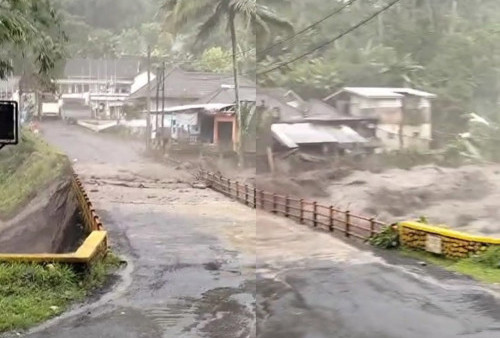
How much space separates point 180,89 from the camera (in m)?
10.6

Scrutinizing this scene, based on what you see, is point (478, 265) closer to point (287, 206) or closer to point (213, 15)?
point (287, 206)

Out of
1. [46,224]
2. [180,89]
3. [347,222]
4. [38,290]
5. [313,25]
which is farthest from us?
[180,89]

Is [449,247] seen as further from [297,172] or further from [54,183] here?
[54,183]

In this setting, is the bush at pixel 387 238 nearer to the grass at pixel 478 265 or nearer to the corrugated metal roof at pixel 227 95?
the grass at pixel 478 265

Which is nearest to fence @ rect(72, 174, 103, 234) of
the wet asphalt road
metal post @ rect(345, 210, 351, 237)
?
the wet asphalt road

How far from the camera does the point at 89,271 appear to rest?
471 centimetres

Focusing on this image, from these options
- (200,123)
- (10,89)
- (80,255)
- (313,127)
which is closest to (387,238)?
(313,127)

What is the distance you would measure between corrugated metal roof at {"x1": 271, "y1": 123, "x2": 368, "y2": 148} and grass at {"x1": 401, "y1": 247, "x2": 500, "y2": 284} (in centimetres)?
154

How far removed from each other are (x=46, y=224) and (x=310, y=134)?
17.1ft

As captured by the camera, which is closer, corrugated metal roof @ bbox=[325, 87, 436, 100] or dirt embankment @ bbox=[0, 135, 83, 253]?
corrugated metal roof @ bbox=[325, 87, 436, 100]

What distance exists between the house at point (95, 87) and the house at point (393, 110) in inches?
201

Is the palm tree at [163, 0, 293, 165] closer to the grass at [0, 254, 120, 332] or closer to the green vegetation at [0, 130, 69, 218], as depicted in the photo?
the green vegetation at [0, 130, 69, 218]

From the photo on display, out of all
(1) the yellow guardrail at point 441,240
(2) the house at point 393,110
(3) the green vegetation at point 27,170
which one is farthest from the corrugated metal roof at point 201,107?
(1) the yellow guardrail at point 441,240

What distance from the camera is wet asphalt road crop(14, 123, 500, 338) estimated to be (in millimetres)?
3619
